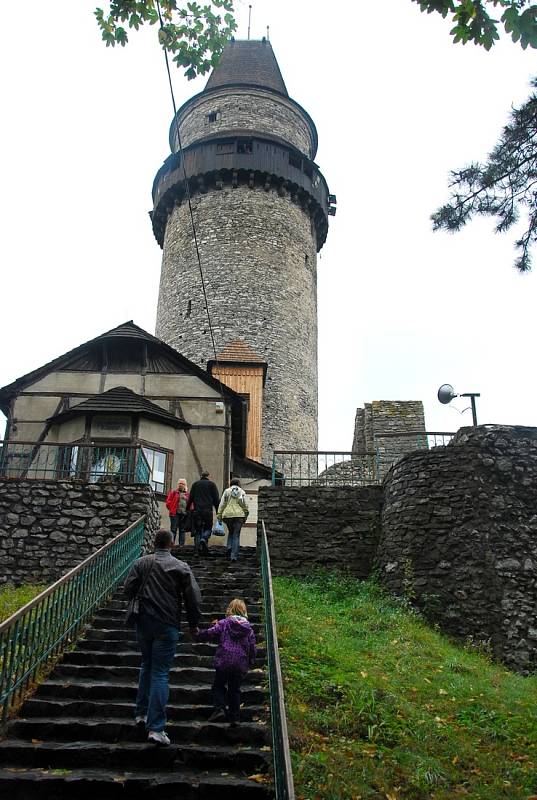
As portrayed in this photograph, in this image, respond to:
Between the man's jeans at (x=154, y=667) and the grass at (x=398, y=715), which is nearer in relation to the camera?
the man's jeans at (x=154, y=667)

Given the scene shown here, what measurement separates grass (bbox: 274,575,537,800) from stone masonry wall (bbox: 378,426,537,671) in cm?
80

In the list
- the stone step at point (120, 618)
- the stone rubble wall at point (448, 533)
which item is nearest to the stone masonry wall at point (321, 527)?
the stone rubble wall at point (448, 533)

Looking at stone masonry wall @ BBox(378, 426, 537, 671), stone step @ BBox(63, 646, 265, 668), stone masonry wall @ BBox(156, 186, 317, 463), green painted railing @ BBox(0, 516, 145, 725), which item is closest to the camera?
green painted railing @ BBox(0, 516, 145, 725)

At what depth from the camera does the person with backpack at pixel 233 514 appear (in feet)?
38.7

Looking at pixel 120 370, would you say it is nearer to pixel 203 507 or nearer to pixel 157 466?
pixel 157 466

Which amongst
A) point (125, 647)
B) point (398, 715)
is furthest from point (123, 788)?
point (398, 715)

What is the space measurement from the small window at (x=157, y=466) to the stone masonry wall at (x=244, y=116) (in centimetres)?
1787

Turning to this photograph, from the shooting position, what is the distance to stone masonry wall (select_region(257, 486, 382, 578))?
13672 mm

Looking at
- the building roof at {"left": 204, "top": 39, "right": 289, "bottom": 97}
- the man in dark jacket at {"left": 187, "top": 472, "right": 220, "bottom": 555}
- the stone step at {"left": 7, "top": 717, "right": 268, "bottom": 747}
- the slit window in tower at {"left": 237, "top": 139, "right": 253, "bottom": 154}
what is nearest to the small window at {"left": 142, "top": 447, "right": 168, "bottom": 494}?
the man in dark jacket at {"left": 187, "top": 472, "right": 220, "bottom": 555}

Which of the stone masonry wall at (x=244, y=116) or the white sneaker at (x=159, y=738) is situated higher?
the stone masonry wall at (x=244, y=116)

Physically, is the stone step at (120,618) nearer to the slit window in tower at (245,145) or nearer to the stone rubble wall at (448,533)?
the stone rubble wall at (448,533)

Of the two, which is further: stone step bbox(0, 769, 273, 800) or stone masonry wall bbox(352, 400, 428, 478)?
stone masonry wall bbox(352, 400, 428, 478)

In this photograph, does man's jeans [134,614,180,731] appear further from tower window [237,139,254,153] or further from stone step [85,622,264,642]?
tower window [237,139,254,153]

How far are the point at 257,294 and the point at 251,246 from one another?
204 centimetres
